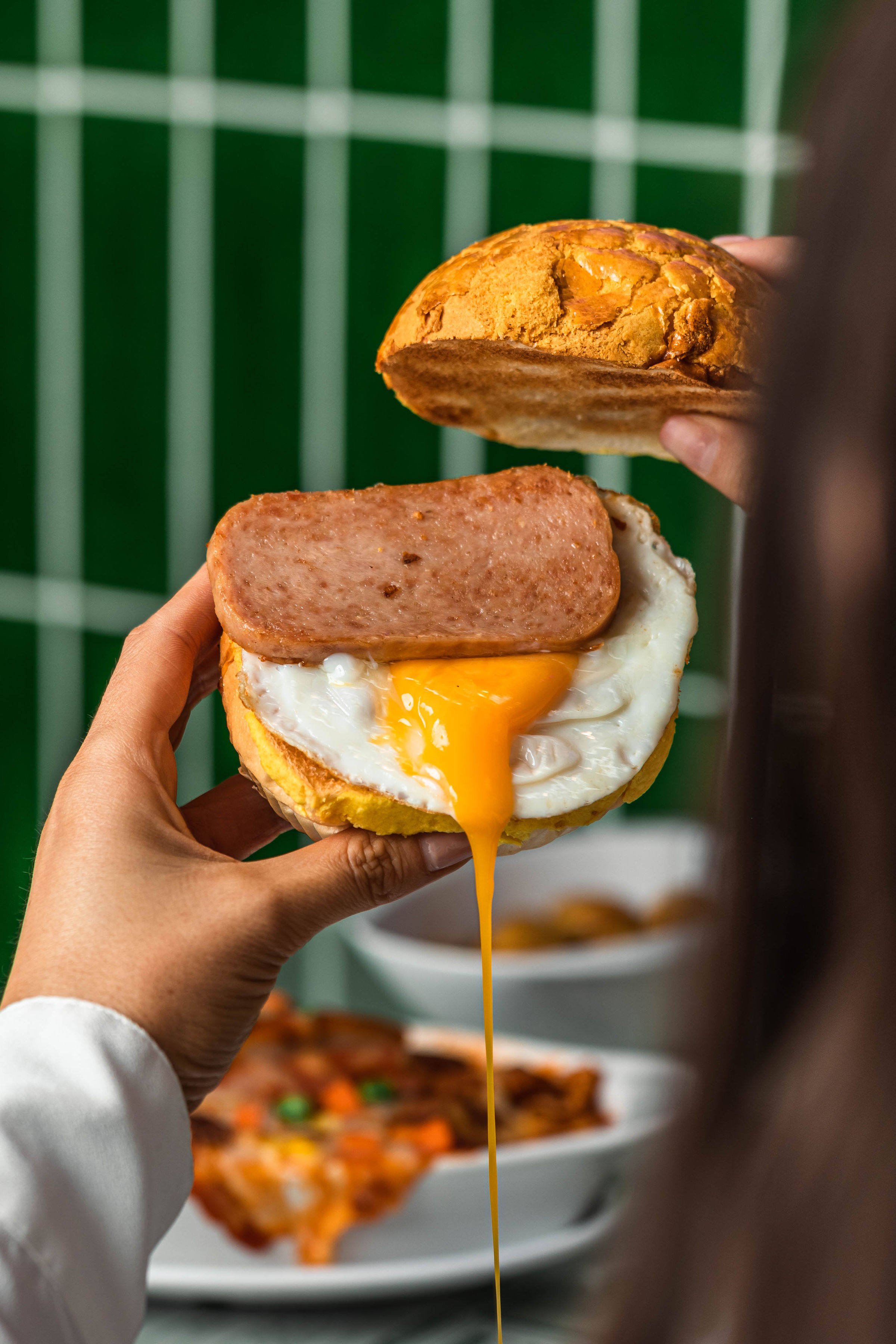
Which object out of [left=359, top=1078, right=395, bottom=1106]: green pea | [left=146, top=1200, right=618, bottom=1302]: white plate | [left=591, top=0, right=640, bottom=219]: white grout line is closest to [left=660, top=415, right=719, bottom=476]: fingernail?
[left=146, top=1200, right=618, bottom=1302]: white plate

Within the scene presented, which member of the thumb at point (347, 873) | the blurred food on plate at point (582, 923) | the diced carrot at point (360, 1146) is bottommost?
the blurred food on plate at point (582, 923)

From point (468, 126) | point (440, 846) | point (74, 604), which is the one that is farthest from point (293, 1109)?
point (468, 126)

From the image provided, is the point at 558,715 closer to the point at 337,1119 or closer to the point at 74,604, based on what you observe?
the point at 337,1119

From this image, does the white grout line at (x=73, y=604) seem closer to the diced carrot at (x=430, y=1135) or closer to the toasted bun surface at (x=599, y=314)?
the diced carrot at (x=430, y=1135)

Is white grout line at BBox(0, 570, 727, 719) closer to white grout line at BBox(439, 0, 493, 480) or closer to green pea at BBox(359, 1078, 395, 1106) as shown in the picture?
white grout line at BBox(439, 0, 493, 480)

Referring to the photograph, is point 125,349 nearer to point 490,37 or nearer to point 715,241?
point 490,37

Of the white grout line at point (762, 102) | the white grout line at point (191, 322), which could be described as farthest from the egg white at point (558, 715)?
the white grout line at point (191, 322)
